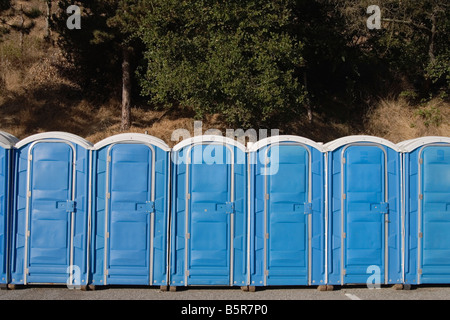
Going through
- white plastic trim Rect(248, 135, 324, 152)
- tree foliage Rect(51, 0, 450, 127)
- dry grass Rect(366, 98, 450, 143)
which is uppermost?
tree foliage Rect(51, 0, 450, 127)

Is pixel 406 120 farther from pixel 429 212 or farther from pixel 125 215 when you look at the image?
pixel 125 215

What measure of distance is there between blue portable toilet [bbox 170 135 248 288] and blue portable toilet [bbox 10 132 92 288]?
4.14 ft

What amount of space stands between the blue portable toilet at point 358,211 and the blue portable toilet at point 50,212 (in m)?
3.45

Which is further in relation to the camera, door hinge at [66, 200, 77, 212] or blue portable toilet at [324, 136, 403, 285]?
blue portable toilet at [324, 136, 403, 285]

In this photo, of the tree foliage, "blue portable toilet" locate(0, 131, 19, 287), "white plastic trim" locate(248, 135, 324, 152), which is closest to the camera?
"blue portable toilet" locate(0, 131, 19, 287)

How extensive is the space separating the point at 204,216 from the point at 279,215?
1052 millimetres

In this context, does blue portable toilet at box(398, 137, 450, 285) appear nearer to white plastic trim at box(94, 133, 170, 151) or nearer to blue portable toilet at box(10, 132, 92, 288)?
white plastic trim at box(94, 133, 170, 151)

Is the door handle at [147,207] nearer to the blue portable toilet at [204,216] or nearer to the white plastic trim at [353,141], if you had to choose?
the blue portable toilet at [204,216]

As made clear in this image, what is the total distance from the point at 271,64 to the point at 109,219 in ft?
25.0

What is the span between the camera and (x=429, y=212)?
6.36 m

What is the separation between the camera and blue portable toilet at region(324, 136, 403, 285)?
6.29 meters

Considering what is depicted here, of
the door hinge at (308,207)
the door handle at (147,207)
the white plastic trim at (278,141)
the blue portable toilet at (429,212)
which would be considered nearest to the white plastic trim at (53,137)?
the door handle at (147,207)

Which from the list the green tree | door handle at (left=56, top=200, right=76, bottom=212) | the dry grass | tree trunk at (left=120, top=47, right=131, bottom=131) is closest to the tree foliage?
the green tree

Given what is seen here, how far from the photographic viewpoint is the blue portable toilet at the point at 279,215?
622 cm
